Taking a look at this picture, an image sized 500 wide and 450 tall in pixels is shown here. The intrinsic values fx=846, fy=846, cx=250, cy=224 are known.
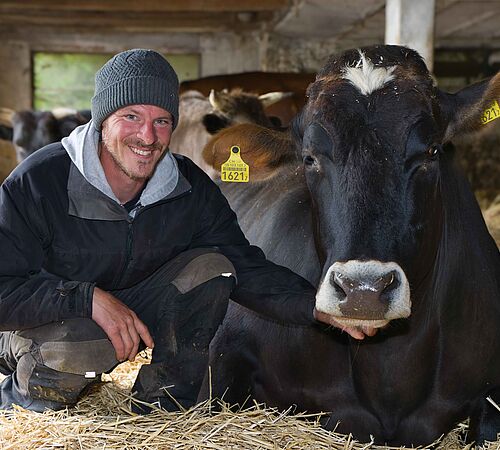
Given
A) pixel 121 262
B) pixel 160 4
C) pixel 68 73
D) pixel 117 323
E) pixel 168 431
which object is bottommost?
pixel 168 431

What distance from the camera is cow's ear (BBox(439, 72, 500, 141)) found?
3295mm

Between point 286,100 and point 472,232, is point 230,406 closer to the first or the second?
point 472,232

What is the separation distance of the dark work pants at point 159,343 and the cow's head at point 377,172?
57 centimetres

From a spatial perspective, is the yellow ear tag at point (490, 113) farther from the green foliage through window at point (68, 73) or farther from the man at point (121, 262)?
the green foliage through window at point (68, 73)

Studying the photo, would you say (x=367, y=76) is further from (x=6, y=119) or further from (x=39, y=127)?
(x=6, y=119)

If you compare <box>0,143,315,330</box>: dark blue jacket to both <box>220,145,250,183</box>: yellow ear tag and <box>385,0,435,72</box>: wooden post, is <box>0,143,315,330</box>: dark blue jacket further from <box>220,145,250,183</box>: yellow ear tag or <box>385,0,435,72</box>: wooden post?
<box>385,0,435,72</box>: wooden post

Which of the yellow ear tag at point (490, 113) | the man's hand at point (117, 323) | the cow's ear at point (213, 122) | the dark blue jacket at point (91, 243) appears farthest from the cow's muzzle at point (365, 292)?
the cow's ear at point (213, 122)

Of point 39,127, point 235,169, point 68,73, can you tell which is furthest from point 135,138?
point 68,73

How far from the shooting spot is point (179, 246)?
3.63 metres

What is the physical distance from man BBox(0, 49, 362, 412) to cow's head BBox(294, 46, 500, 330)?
1.80 ft

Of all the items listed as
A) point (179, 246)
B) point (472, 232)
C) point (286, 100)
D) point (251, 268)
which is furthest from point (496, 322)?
point (286, 100)

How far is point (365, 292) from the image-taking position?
8.37 feet

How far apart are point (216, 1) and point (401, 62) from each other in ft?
25.3

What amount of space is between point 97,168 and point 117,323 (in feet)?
2.10
